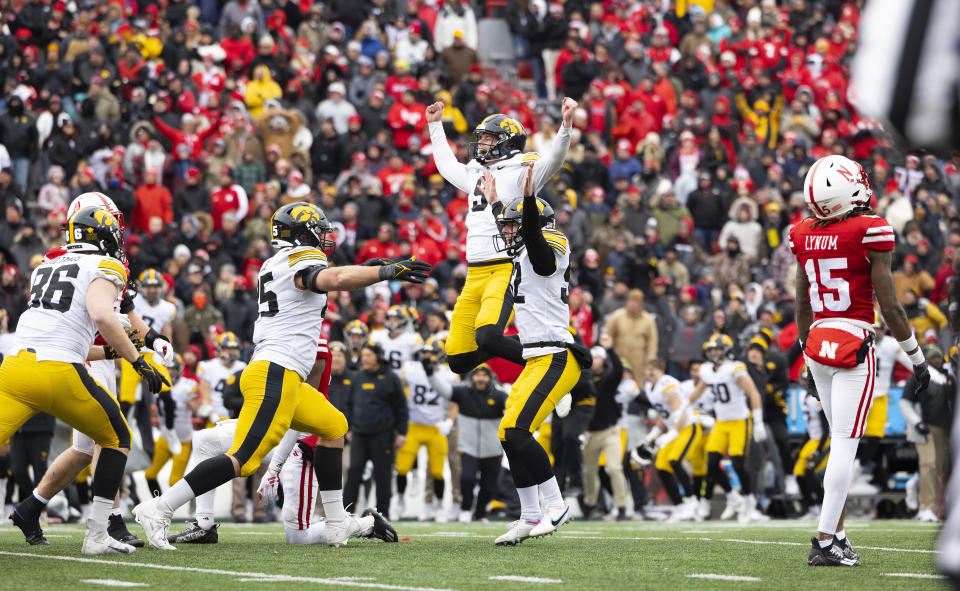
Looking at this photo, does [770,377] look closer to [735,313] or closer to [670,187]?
[735,313]

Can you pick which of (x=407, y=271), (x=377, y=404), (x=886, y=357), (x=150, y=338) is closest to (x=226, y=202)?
(x=377, y=404)

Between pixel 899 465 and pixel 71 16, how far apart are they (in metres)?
14.0

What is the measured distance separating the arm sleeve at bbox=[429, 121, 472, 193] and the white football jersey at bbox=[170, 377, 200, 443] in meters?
6.53

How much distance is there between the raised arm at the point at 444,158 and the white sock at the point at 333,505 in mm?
2183

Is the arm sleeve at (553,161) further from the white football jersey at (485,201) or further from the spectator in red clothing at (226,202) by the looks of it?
the spectator in red clothing at (226,202)

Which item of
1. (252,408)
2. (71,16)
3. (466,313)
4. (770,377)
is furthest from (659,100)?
(252,408)

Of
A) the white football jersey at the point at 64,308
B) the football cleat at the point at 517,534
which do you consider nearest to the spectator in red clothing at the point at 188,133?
Result: the white football jersey at the point at 64,308

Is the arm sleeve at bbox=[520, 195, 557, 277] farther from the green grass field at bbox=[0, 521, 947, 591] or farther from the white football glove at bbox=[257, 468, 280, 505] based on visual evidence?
the white football glove at bbox=[257, 468, 280, 505]

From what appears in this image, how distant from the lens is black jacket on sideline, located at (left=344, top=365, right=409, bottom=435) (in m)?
12.7

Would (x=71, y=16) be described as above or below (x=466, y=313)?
above

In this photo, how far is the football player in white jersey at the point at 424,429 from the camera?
47.0 feet

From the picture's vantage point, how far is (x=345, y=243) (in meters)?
17.1

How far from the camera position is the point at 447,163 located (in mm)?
8555

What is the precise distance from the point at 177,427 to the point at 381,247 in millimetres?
4232
